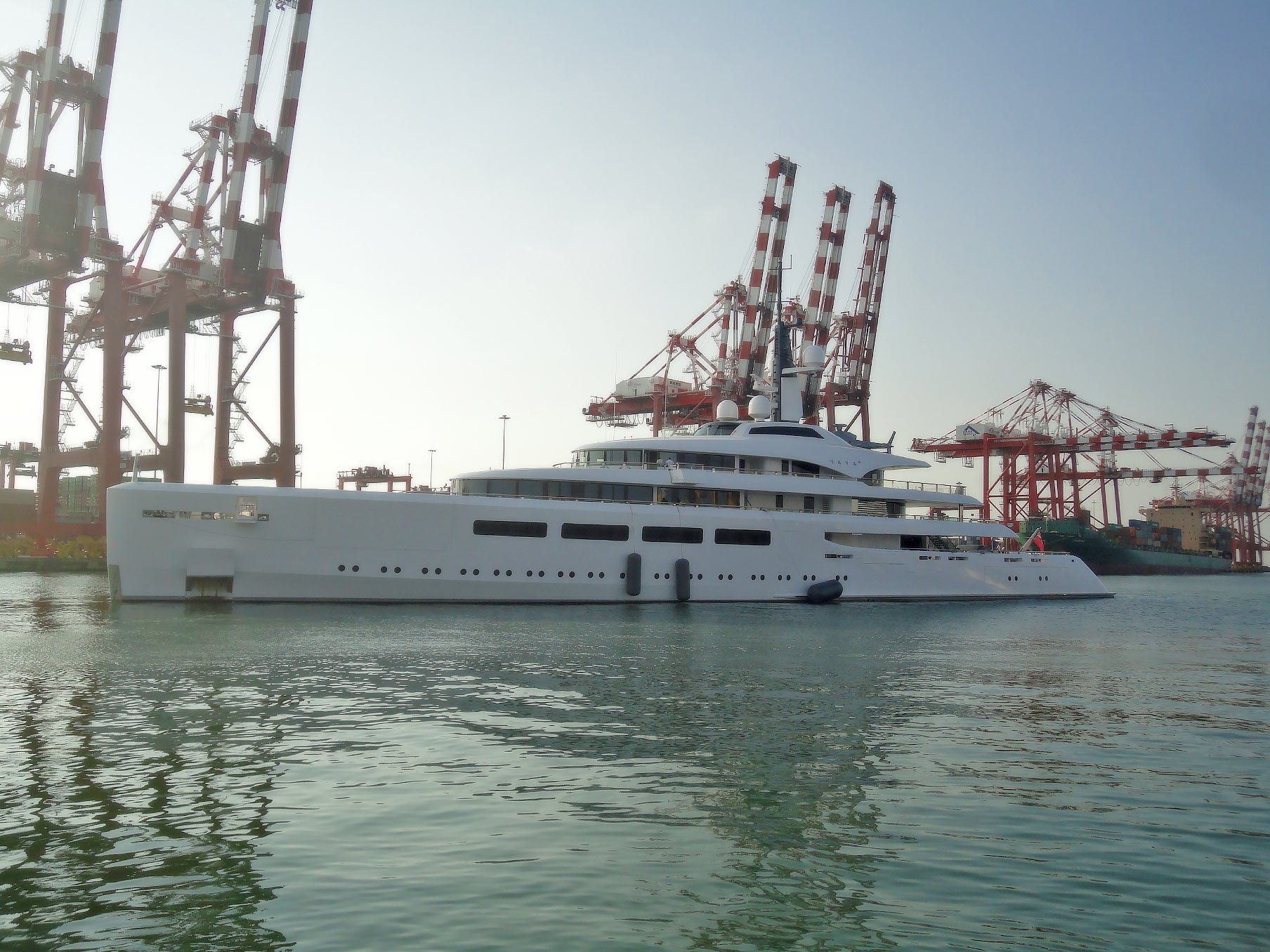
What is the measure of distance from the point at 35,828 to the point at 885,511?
109 feet

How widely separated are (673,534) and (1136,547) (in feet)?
298

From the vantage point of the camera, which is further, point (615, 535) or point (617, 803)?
point (615, 535)

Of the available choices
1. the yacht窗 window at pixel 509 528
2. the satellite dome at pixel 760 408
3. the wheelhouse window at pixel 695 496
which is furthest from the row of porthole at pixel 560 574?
the satellite dome at pixel 760 408

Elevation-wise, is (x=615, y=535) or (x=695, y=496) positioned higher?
(x=695, y=496)

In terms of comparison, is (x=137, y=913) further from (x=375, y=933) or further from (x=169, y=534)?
(x=169, y=534)

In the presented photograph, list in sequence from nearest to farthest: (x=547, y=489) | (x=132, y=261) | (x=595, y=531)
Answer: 1. (x=595, y=531)
2. (x=547, y=489)
3. (x=132, y=261)

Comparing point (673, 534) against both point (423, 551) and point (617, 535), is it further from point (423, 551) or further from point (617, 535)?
point (423, 551)

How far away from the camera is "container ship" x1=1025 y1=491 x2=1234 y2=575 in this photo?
93312 millimetres

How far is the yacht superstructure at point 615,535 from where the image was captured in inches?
1062

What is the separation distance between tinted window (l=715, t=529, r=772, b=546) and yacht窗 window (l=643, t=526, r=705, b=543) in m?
0.73

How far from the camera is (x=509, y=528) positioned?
29.4 metres

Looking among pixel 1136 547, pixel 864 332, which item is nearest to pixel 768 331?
pixel 864 332

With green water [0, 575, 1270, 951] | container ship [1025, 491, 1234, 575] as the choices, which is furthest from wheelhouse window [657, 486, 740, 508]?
container ship [1025, 491, 1234, 575]

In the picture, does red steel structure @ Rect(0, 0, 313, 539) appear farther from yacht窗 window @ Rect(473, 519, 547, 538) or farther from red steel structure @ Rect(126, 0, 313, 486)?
yacht窗 window @ Rect(473, 519, 547, 538)
